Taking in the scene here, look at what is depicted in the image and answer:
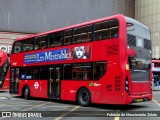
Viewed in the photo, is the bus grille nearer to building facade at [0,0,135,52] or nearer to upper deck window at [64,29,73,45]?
upper deck window at [64,29,73,45]

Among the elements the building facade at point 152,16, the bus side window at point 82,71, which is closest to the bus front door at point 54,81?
the bus side window at point 82,71

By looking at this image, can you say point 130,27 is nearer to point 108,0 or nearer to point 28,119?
point 28,119

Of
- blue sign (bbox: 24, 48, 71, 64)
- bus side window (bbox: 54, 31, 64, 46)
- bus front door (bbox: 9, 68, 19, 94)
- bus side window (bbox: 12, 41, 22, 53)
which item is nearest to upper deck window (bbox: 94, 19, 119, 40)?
blue sign (bbox: 24, 48, 71, 64)

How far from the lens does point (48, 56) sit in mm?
20359

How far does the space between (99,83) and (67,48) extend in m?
3.08

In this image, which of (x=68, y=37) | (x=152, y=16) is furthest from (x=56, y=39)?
(x=152, y=16)

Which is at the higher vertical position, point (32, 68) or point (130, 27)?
point (130, 27)

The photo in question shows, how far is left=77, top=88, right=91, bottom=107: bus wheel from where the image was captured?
17.5 meters

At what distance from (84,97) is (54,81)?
2708mm

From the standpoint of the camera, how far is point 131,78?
1589cm

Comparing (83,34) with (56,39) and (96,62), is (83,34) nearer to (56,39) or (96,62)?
(96,62)

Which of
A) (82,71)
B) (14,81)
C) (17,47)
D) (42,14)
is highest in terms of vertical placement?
(42,14)

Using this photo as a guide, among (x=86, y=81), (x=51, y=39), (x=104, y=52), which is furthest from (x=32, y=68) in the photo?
(x=104, y=52)

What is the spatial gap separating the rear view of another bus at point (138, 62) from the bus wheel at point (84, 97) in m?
2.44
